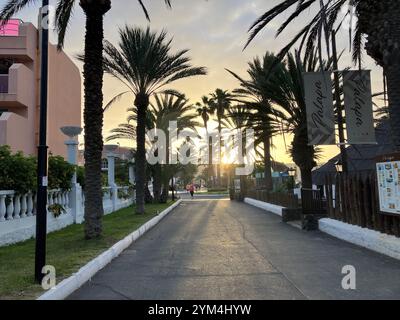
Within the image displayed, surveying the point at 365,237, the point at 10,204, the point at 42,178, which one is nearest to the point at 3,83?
the point at 10,204

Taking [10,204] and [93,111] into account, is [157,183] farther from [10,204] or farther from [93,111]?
[10,204]

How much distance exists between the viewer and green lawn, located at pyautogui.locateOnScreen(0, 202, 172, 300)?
5977mm

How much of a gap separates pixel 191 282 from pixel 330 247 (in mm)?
4720

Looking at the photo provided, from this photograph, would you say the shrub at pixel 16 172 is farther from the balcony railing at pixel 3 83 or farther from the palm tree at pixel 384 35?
the balcony railing at pixel 3 83

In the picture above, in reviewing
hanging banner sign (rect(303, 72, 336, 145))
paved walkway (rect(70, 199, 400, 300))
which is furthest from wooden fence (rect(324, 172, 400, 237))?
hanging banner sign (rect(303, 72, 336, 145))

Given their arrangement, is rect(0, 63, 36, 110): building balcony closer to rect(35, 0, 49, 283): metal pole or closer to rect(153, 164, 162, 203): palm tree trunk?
rect(153, 164, 162, 203): palm tree trunk

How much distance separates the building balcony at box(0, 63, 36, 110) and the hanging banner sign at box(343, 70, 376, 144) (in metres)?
19.4

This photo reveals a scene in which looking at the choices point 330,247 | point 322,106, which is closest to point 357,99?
point 322,106

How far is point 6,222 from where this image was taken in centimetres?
1027

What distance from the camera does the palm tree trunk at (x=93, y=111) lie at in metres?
11.3

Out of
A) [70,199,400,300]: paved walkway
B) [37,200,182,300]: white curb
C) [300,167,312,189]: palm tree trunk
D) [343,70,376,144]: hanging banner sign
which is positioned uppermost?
[343,70,376,144]: hanging banner sign

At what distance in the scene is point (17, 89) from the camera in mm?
24906

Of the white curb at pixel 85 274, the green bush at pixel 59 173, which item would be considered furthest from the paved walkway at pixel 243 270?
the green bush at pixel 59 173
